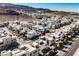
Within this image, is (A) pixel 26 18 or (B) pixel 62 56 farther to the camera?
(A) pixel 26 18

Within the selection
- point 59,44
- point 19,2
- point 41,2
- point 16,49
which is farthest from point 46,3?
point 16,49

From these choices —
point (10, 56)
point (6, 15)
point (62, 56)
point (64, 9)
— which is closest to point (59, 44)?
point (62, 56)

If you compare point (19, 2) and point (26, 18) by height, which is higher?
point (19, 2)

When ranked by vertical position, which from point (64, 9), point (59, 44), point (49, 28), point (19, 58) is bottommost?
point (19, 58)

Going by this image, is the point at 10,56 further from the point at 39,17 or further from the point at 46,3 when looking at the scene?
the point at 46,3

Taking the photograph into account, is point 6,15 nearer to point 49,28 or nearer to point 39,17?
point 39,17

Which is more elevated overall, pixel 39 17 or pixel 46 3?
pixel 46 3

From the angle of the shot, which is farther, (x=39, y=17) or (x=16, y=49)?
(x=39, y=17)

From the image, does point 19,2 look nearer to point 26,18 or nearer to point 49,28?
point 26,18
